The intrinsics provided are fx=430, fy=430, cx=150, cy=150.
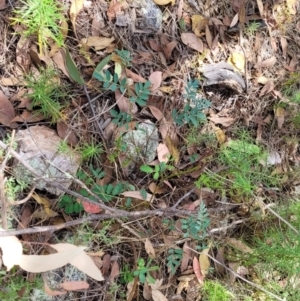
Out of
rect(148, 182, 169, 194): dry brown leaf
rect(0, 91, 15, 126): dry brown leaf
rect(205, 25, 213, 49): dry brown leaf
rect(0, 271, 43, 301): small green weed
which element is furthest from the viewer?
rect(205, 25, 213, 49): dry brown leaf

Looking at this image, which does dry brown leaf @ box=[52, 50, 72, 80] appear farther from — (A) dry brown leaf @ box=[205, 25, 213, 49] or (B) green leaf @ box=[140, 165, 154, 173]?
(A) dry brown leaf @ box=[205, 25, 213, 49]

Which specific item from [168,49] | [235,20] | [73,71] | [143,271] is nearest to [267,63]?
[235,20]

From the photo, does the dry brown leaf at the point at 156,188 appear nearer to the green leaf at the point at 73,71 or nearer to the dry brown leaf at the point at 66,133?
the dry brown leaf at the point at 66,133

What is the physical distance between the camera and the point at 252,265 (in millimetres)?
1980

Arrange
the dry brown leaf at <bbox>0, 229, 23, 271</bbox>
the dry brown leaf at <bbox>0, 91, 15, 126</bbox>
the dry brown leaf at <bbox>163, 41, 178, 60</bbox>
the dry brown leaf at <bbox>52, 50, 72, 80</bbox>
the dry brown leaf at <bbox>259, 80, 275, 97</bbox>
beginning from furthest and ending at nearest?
the dry brown leaf at <bbox>259, 80, 275, 97</bbox> → the dry brown leaf at <bbox>163, 41, 178, 60</bbox> → the dry brown leaf at <bbox>52, 50, 72, 80</bbox> → the dry brown leaf at <bbox>0, 91, 15, 126</bbox> → the dry brown leaf at <bbox>0, 229, 23, 271</bbox>

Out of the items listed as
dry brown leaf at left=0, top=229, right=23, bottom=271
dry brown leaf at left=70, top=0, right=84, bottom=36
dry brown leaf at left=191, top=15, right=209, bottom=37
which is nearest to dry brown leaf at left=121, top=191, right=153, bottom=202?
dry brown leaf at left=0, top=229, right=23, bottom=271

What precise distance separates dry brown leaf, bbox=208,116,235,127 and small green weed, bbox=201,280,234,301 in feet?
2.34

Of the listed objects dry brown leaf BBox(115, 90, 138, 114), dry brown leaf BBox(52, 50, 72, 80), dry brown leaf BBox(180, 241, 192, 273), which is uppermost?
dry brown leaf BBox(52, 50, 72, 80)

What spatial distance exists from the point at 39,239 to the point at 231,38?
4.22ft

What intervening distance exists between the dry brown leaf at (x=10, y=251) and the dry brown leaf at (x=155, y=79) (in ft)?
2.91

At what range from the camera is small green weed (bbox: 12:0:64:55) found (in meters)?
1.60

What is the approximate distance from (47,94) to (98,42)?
328mm

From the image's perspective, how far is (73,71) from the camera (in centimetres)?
160

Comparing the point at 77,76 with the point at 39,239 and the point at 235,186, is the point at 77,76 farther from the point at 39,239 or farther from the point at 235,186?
the point at 235,186
